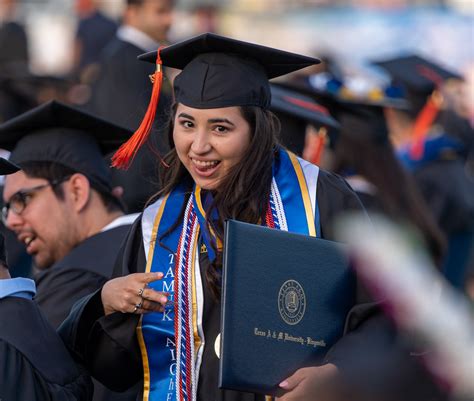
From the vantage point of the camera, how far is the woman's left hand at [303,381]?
10.1ft

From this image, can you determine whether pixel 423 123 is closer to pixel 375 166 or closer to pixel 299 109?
pixel 375 166

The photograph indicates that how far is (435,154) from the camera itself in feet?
27.6

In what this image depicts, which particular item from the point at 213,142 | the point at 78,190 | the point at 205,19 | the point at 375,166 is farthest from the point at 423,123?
the point at 205,19

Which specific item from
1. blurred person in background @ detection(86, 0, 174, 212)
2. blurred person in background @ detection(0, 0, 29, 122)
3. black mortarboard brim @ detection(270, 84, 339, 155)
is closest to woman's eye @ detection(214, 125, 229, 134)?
black mortarboard brim @ detection(270, 84, 339, 155)

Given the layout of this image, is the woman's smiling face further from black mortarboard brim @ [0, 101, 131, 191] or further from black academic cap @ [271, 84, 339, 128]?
black academic cap @ [271, 84, 339, 128]

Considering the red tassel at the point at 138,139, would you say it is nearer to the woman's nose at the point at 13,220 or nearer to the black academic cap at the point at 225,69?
the black academic cap at the point at 225,69

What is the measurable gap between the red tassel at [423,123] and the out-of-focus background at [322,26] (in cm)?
613

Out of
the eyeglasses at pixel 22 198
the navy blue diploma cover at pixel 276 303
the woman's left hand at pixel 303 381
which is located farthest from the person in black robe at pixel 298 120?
the woman's left hand at pixel 303 381

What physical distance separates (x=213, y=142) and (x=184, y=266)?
1.31 ft

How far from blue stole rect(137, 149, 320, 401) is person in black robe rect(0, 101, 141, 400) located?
1125 mm

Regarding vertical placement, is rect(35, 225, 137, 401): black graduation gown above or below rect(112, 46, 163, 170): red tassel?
below

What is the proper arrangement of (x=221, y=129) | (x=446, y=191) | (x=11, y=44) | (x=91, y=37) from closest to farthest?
(x=221, y=129), (x=446, y=191), (x=11, y=44), (x=91, y=37)

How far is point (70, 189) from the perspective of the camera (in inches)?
191

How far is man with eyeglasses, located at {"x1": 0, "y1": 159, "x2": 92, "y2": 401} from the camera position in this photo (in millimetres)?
3219
